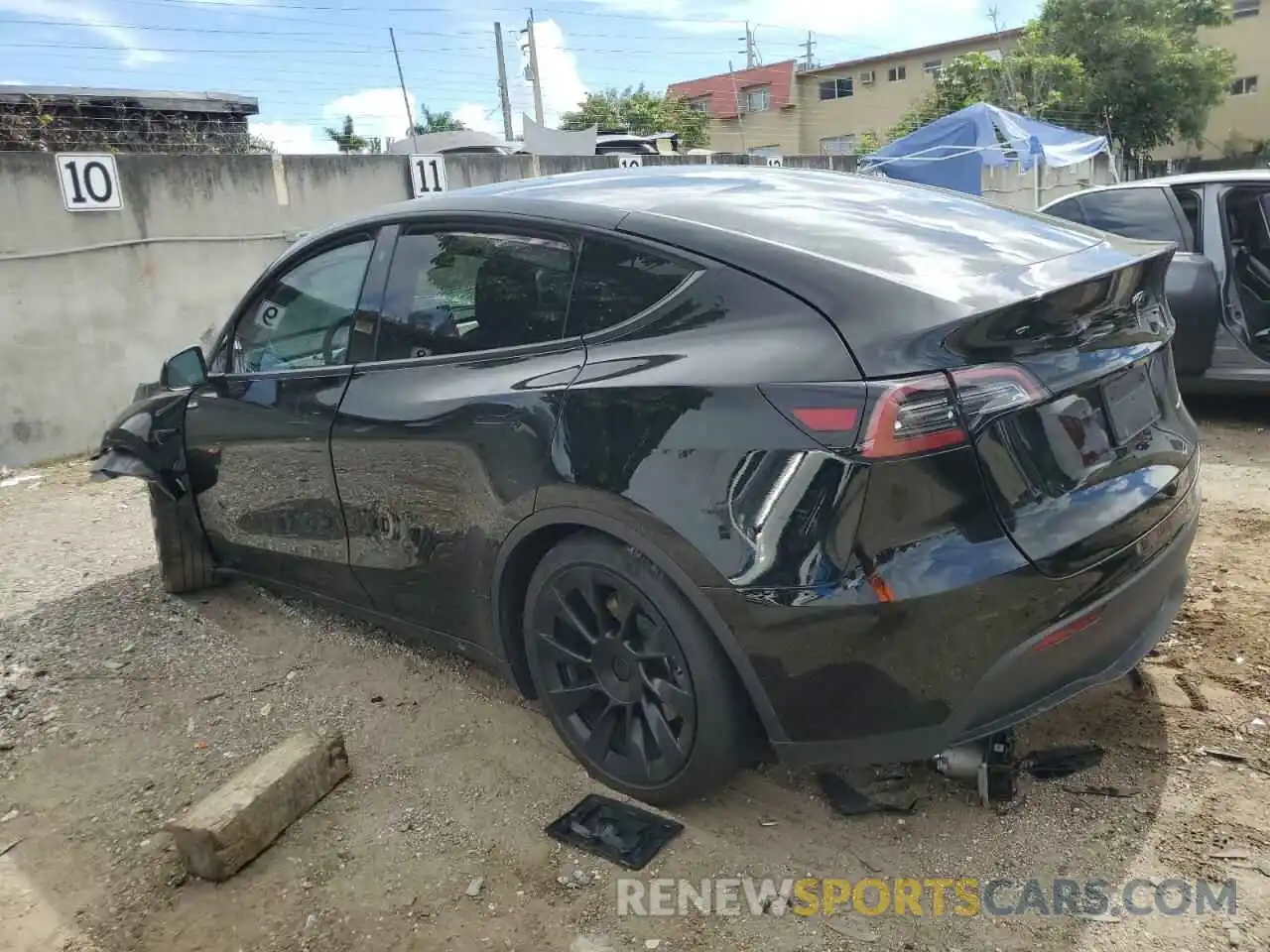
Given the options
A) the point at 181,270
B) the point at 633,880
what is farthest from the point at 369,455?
the point at 181,270

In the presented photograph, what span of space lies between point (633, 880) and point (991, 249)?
1.82 m

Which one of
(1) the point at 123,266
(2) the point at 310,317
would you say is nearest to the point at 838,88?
(1) the point at 123,266

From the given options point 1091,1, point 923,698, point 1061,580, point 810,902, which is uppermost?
point 1091,1

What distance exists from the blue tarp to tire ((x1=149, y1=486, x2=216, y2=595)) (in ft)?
41.6

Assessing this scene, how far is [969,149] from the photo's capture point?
47.3ft

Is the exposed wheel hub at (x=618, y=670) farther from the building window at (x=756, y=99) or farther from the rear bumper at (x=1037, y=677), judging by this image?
the building window at (x=756, y=99)

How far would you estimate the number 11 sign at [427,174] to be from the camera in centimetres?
1037

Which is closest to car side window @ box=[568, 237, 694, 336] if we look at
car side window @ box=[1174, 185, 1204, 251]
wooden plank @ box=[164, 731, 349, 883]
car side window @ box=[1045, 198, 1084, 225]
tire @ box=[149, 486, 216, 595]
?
wooden plank @ box=[164, 731, 349, 883]

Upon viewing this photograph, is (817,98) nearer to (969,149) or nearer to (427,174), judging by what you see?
(969,149)

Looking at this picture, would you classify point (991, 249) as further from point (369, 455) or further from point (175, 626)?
point (175, 626)

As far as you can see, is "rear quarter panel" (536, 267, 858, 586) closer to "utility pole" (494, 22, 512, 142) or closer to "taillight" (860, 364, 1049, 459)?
"taillight" (860, 364, 1049, 459)

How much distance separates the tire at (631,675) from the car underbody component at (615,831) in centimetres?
6

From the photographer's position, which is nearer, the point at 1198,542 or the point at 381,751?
the point at 381,751

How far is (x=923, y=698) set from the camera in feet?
7.24
